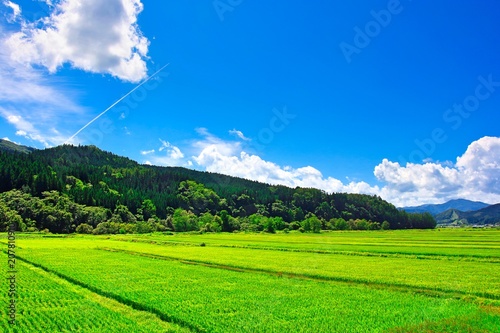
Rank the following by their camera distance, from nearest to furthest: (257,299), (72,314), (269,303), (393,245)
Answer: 1. (72,314)
2. (269,303)
3. (257,299)
4. (393,245)

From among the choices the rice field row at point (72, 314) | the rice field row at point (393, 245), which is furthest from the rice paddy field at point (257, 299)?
the rice field row at point (393, 245)

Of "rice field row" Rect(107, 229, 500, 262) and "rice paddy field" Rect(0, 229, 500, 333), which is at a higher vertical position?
"rice paddy field" Rect(0, 229, 500, 333)

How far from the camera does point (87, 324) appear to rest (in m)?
17.5

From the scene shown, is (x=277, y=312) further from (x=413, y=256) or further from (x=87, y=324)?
(x=413, y=256)

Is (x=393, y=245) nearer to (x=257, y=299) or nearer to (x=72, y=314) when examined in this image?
(x=257, y=299)

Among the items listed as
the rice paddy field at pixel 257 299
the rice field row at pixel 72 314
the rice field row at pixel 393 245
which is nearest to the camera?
the rice field row at pixel 72 314

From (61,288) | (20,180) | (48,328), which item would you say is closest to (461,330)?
(48,328)

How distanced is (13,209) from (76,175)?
67732 mm

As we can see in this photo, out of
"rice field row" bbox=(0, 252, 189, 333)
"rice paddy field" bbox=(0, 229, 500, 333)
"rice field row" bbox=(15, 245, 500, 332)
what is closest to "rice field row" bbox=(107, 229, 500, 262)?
"rice paddy field" bbox=(0, 229, 500, 333)

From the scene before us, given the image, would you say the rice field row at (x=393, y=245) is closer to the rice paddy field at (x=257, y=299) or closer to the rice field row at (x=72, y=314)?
the rice paddy field at (x=257, y=299)

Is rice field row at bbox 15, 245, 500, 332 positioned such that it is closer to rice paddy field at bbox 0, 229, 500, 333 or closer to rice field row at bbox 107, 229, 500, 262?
rice paddy field at bbox 0, 229, 500, 333

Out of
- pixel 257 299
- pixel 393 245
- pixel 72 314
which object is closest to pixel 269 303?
pixel 257 299

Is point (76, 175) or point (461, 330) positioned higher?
point (76, 175)

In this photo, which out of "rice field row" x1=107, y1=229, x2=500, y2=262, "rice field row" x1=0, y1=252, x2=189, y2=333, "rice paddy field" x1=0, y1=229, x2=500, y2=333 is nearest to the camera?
"rice field row" x1=0, y1=252, x2=189, y2=333
